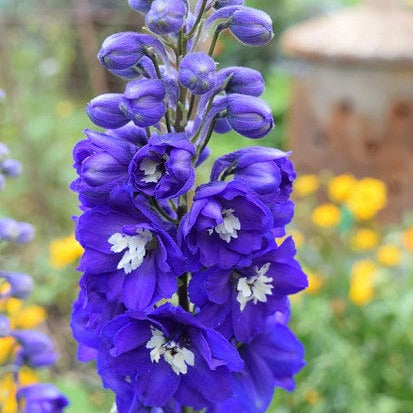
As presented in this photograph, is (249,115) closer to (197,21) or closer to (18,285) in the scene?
(197,21)

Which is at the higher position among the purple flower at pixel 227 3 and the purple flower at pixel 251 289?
the purple flower at pixel 227 3

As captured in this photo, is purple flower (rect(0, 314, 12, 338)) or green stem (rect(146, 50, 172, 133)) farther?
purple flower (rect(0, 314, 12, 338))

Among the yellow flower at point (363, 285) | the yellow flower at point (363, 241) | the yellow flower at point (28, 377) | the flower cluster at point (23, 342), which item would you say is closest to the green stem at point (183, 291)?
the flower cluster at point (23, 342)

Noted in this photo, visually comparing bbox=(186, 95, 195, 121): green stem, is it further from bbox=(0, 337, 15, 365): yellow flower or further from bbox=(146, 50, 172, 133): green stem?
bbox=(0, 337, 15, 365): yellow flower

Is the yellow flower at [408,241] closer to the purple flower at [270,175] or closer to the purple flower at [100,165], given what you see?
the purple flower at [270,175]

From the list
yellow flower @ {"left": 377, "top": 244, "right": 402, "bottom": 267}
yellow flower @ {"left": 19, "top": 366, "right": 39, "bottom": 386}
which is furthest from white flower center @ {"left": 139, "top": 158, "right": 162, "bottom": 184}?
yellow flower @ {"left": 377, "top": 244, "right": 402, "bottom": 267}

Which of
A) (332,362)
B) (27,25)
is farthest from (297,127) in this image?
(27,25)
